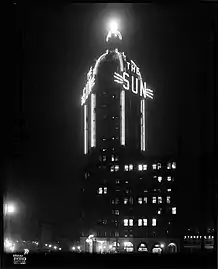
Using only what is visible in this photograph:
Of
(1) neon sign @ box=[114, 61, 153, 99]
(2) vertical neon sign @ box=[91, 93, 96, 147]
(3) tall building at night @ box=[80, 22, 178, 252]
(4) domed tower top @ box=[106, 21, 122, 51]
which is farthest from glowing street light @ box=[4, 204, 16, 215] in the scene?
(4) domed tower top @ box=[106, 21, 122, 51]

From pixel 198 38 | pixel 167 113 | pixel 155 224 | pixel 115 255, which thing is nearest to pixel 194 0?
pixel 198 38

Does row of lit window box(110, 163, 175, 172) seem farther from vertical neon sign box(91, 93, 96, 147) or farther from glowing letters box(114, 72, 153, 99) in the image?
glowing letters box(114, 72, 153, 99)

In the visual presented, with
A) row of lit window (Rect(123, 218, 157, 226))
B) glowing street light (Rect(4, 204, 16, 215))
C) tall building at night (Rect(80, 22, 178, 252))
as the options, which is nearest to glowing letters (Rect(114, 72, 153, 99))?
tall building at night (Rect(80, 22, 178, 252))

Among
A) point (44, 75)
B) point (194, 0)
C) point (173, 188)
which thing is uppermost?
point (194, 0)

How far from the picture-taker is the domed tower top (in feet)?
8.68

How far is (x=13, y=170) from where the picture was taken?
2.60 meters

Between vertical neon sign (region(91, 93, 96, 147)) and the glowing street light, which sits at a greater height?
vertical neon sign (region(91, 93, 96, 147))

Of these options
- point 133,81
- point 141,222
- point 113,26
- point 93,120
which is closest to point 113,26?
point 113,26

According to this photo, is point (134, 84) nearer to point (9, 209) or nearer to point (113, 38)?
point (113, 38)

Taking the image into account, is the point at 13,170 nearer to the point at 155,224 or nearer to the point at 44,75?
the point at 44,75

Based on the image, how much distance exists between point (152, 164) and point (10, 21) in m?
0.95

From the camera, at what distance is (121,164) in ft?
8.59

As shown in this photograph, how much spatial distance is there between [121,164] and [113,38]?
599 millimetres

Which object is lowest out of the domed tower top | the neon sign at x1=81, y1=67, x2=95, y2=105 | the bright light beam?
the neon sign at x1=81, y1=67, x2=95, y2=105
